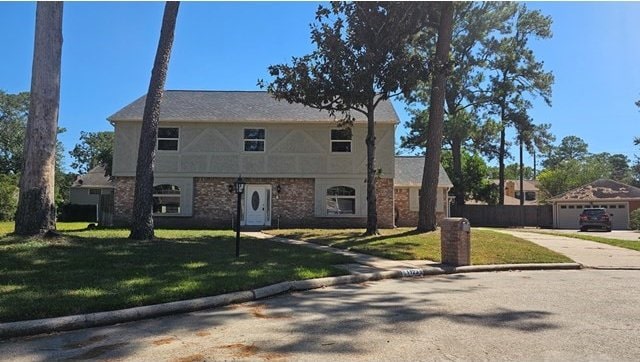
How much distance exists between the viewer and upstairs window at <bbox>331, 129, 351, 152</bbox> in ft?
83.9

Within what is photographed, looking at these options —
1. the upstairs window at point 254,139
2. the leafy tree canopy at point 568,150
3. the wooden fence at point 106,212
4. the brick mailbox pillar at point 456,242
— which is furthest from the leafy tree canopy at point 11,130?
the leafy tree canopy at point 568,150

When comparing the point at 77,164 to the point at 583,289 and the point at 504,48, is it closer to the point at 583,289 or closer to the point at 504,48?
the point at 504,48

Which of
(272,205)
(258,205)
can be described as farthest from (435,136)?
(258,205)

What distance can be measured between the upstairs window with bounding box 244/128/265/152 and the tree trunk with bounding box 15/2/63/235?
1354cm

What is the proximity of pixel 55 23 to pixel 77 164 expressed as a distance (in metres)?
68.2

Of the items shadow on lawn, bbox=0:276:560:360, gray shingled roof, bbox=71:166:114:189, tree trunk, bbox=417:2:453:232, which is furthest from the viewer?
gray shingled roof, bbox=71:166:114:189

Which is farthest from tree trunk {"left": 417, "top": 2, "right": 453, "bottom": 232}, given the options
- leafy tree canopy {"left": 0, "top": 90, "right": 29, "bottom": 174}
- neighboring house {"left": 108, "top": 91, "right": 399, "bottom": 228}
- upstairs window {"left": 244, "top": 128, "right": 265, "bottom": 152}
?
leafy tree canopy {"left": 0, "top": 90, "right": 29, "bottom": 174}

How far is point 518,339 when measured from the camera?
18.7 feet

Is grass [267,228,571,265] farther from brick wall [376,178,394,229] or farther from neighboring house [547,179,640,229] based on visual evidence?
neighboring house [547,179,640,229]

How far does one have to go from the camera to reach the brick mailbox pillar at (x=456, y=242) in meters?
13.0

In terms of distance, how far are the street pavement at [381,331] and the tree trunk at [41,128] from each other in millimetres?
6978

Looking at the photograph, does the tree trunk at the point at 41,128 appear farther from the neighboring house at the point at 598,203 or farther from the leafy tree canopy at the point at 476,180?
the neighboring house at the point at 598,203

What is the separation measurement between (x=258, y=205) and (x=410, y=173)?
9.57m

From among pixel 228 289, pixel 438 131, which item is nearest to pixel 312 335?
pixel 228 289
